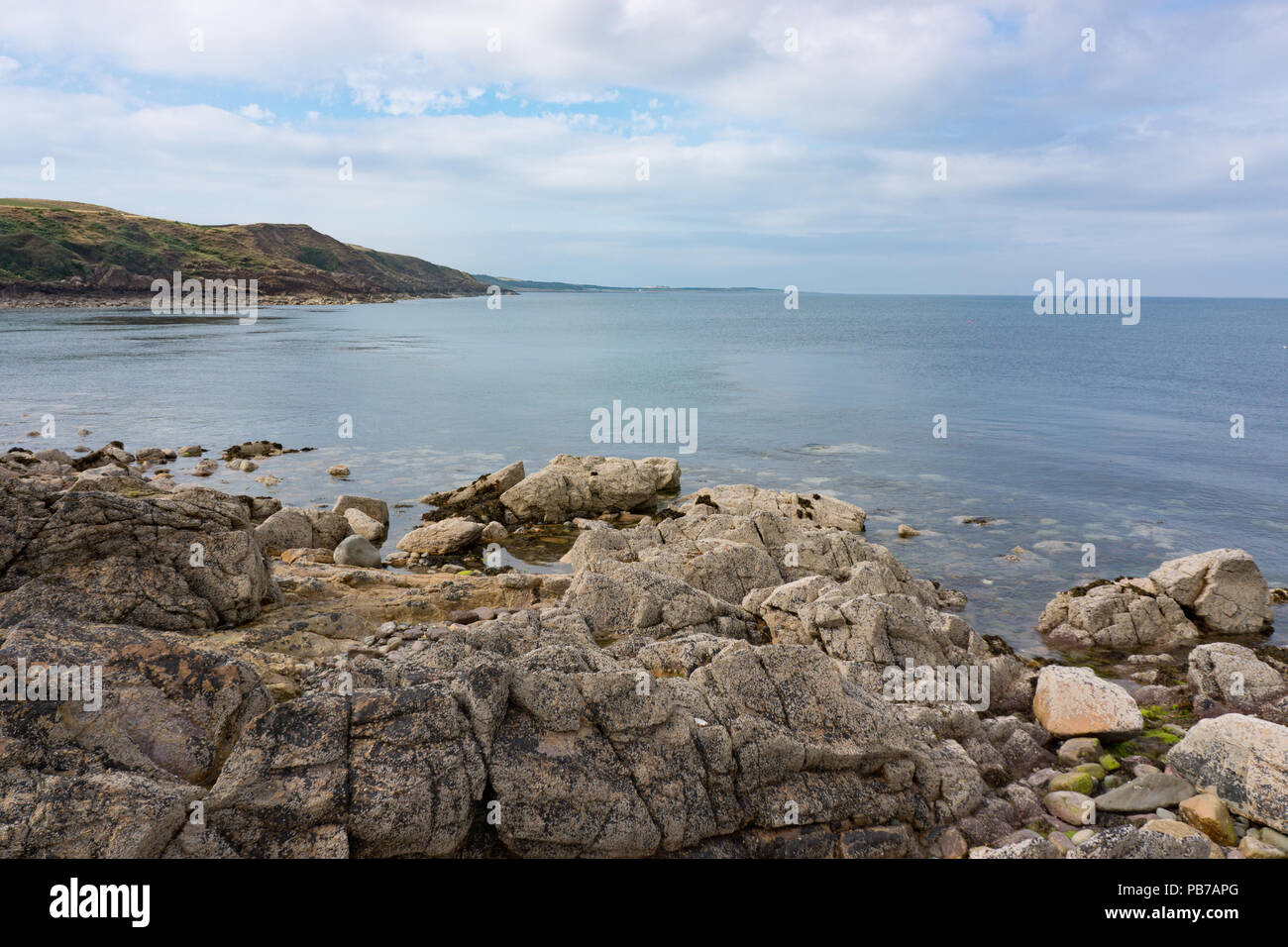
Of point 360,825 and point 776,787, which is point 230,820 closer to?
point 360,825

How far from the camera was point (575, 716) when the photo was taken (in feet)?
30.2

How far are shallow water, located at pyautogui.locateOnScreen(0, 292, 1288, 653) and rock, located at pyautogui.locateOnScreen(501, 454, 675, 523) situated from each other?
3.72 metres

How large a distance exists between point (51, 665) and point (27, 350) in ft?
283

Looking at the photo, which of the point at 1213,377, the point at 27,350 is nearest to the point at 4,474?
the point at 27,350

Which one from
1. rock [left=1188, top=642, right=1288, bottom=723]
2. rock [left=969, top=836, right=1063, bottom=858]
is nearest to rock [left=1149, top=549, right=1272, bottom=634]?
rock [left=1188, top=642, right=1288, bottom=723]

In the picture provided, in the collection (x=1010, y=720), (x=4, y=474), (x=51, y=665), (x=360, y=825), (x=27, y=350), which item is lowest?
(x=1010, y=720)

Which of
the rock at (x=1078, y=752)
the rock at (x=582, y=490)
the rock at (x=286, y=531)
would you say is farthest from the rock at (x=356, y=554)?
the rock at (x=1078, y=752)

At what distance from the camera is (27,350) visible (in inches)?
3027

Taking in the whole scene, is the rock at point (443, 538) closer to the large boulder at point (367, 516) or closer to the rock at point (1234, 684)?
the large boulder at point (367, 516)

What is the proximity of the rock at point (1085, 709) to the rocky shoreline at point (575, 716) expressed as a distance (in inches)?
2.1

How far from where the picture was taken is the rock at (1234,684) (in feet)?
48.7

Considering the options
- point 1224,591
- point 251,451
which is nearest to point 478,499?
point 251,451

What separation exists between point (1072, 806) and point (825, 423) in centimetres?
3985

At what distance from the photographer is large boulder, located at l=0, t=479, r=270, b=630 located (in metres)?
12.9
